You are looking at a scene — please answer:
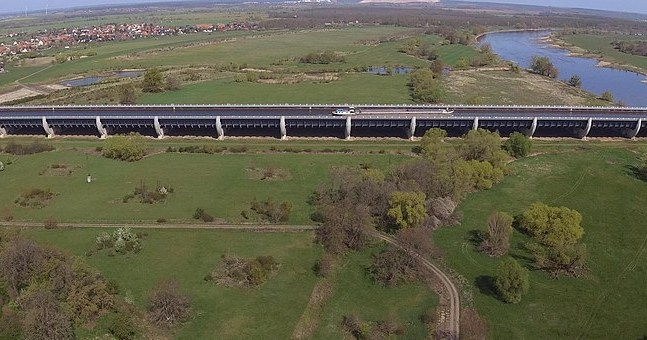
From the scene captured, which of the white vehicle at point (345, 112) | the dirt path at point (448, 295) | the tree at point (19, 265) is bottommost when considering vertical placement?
the dirt path at point (448, 295)

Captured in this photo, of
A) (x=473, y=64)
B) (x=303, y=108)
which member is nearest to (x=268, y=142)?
(x=303, y=108)

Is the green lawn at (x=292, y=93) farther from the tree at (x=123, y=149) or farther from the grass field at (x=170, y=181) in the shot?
the tree at (x=123, y=149)

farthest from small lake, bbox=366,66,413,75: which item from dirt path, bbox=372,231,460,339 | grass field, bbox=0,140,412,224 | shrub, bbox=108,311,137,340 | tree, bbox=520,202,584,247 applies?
shrub, bbox=108,311,137,340

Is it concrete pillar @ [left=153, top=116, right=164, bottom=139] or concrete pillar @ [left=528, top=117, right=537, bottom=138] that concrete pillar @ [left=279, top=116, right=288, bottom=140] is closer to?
concrete pillar @ [left=153, top=116, right=164, bottom=139]

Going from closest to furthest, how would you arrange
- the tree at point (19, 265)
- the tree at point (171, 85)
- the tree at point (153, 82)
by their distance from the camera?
the tree at point (19, 265) → the tree at point (153, 82) → the tree at point (171, 85)

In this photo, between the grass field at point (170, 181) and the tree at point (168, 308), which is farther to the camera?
the grass field at point (170, 181)

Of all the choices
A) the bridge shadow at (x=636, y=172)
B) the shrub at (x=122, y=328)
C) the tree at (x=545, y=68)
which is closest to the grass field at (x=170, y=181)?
the shrub at (x=122, y=328)

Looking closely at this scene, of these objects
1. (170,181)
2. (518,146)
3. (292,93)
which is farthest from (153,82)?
(518,146)
